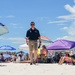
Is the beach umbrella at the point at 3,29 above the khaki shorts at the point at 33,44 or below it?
above

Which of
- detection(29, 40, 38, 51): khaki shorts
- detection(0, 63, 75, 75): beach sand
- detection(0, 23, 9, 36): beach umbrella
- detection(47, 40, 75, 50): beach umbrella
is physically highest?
detection(47, 40, 75, 50): beach umbrella

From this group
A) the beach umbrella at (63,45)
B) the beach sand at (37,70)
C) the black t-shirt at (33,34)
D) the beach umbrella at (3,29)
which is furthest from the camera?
the beach umbrella at (63,45)

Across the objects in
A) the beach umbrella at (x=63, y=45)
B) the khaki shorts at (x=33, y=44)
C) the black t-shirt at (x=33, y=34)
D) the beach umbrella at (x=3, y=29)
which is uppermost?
the beach umbrella at (x=63, y=45)

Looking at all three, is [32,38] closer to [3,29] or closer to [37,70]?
[3,29]

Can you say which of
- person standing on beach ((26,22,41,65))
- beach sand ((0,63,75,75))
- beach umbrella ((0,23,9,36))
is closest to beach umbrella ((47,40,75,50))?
person standing on beach ((26,22,41,65))

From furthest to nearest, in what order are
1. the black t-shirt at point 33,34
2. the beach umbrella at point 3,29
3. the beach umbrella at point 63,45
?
the beach umbrella at point 63,45 → the black t-shirt at point 33,34 → the beach umbrella at point 3,29

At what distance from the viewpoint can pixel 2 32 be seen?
14.1 m

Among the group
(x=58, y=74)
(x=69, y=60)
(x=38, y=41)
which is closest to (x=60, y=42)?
(x=69, y=60)

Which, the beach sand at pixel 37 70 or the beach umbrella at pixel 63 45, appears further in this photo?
the beach umbrella at pixel 63 45

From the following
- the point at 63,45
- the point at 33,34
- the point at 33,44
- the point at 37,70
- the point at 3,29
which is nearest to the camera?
the point at 37,70

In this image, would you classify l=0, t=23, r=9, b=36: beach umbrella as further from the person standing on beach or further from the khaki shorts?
the khaki shorts

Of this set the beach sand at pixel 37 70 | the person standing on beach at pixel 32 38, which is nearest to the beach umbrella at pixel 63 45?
the person standing on beach at pixel 32 38

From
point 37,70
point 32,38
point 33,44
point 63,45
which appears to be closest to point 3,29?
point 32,38

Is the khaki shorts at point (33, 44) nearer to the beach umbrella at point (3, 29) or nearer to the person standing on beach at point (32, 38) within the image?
the person standing on beach at point (32, 38)
